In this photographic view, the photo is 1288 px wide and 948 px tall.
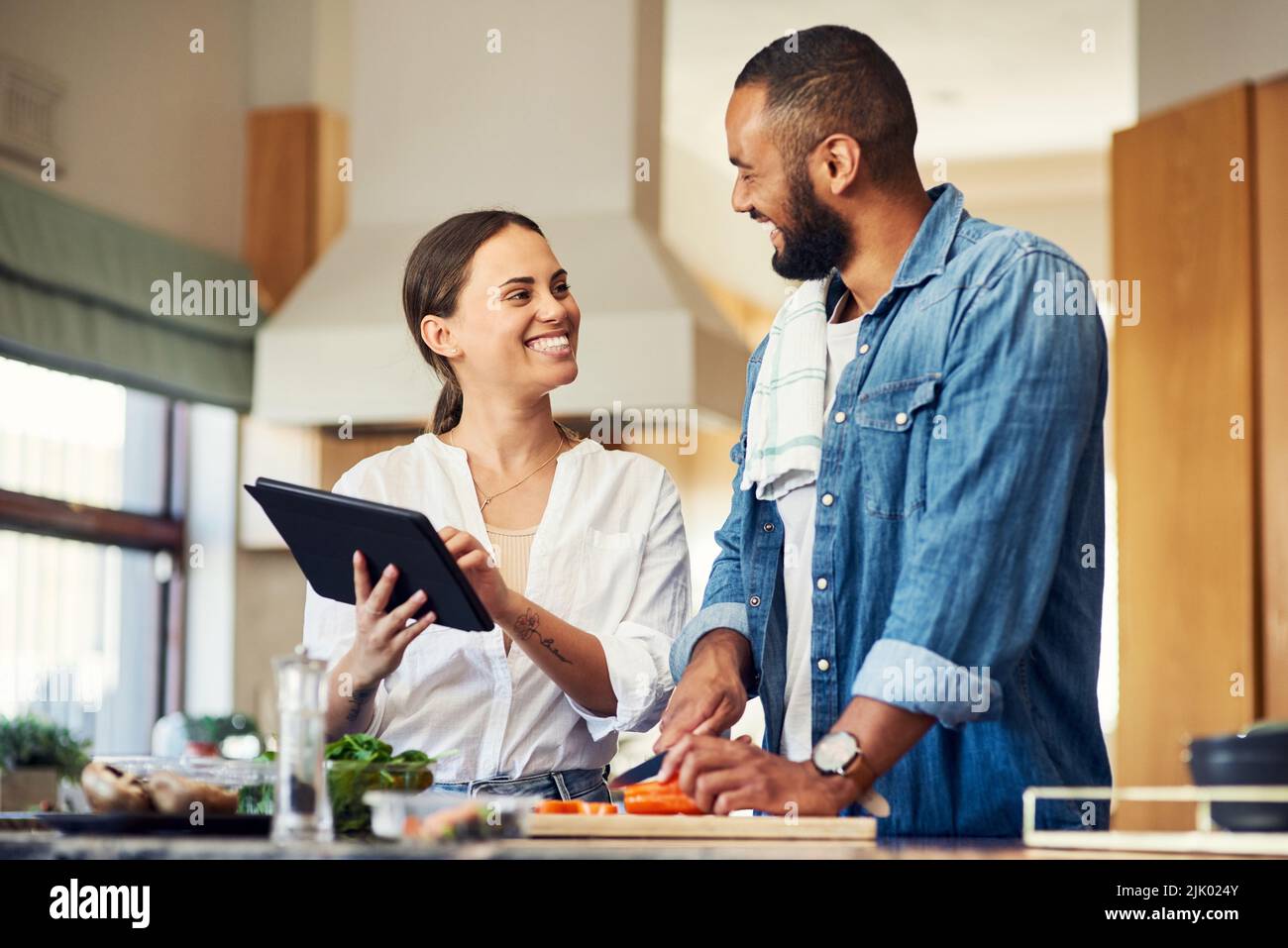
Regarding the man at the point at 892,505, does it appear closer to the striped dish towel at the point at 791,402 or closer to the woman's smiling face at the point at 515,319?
the striped dish towel at the point at 791,402

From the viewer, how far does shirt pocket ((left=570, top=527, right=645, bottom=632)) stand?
6.59ft

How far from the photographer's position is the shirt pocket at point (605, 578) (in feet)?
6.59

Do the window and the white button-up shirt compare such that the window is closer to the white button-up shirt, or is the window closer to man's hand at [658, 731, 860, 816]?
the white button-up shirt

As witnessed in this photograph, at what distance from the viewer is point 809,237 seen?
177 cm

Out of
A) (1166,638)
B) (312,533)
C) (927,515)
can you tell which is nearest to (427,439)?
(312,533)

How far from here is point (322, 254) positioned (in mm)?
5543

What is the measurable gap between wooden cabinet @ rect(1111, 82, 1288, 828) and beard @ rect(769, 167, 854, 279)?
8.94ft

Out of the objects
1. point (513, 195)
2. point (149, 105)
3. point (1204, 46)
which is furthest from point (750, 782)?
point (149, 105)

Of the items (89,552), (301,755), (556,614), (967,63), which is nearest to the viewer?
(301,755)

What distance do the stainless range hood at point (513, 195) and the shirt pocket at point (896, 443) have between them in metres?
2.79

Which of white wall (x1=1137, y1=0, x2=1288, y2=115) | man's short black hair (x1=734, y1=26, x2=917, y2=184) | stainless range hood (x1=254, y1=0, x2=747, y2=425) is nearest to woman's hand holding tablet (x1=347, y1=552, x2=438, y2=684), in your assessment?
man's short black hair (x1=734, y1=26, x2=917, y2=184)

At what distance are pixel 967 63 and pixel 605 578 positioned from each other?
15.3ft

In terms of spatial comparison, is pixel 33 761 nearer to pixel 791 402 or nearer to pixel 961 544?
pixel 791 402
